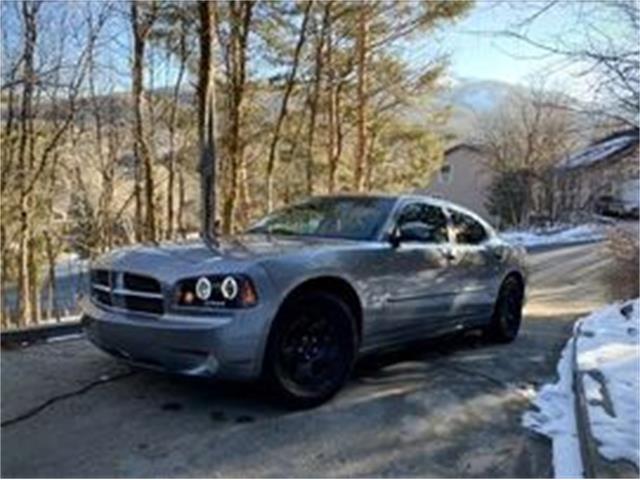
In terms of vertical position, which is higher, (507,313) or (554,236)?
(507,313)

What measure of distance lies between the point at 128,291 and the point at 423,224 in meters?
2.48

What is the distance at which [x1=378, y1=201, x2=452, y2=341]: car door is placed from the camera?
6.09m

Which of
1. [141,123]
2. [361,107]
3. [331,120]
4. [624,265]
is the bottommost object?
[624,265]

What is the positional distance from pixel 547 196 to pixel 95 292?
4252cm

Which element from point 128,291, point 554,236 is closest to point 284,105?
point 128,291

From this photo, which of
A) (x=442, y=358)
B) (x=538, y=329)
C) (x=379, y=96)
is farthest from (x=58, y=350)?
(x=379, y=96)

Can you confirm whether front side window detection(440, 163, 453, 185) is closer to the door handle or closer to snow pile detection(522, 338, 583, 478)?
the door handle

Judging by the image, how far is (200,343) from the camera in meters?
4.85

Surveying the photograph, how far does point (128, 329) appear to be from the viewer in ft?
16.8

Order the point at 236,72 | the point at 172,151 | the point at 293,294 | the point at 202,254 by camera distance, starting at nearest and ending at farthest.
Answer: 1. the point at 293,294
2. the point at 202,254
3. the point at 236,72
4. the point at 172,151

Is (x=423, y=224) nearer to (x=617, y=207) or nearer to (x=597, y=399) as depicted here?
(x=597, y=399)

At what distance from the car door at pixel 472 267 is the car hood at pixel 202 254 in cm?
144

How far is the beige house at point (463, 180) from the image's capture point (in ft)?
187

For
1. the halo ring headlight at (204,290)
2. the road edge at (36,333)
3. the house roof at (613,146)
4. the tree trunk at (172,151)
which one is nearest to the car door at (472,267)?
the halo ring headlight at (204,290)
